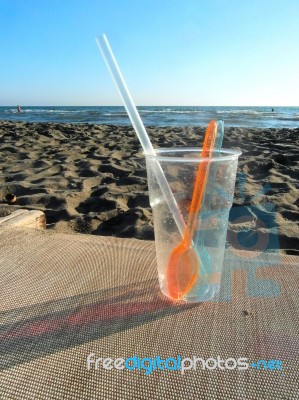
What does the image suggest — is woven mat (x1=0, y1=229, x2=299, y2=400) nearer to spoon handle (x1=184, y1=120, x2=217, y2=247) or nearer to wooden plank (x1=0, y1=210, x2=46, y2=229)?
spoon handle (x1=184, y1=120, x2=217, y2=247)

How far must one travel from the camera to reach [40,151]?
4.91 metres

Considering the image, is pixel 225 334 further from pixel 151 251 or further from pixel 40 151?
pixel 40 151

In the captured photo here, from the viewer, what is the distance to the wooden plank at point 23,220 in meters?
1.55

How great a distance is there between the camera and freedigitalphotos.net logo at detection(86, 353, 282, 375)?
76 cm

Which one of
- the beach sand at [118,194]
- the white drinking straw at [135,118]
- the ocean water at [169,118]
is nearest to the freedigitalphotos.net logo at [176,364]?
the white drinking straw at [135,118]

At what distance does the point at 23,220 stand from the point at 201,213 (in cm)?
96

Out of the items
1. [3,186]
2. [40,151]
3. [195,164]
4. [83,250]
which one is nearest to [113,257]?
[83,250]

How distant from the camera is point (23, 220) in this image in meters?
1.62

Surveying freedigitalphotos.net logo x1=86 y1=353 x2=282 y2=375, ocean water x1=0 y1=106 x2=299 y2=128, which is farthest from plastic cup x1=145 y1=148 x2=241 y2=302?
ocean water x1=0 y1=106 x2=299 y2=128

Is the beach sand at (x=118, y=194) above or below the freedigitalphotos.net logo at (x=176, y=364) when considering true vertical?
below

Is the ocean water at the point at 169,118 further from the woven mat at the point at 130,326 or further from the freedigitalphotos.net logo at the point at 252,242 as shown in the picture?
the woven mat at the point at 130,326

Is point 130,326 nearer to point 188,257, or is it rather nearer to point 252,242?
point 188,257

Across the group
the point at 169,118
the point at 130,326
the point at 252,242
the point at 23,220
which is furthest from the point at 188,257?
the point at 169,118

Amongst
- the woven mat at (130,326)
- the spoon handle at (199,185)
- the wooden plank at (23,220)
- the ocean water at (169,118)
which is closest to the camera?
the woven mat at (130,326)
